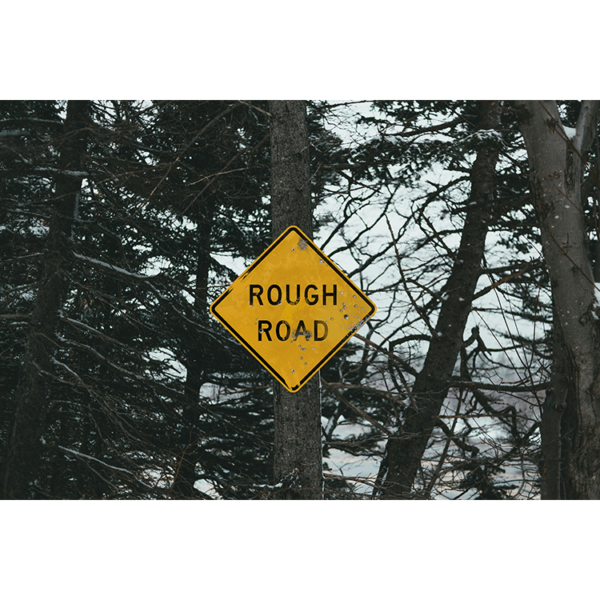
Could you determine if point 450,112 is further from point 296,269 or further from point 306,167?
point 296,269

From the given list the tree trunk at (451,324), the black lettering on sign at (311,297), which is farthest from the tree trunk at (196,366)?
the black lettering on sign at (311,297)

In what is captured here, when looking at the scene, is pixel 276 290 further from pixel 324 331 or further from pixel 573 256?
pixel 573 256

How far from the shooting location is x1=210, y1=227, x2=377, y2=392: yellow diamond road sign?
3316 millimetres

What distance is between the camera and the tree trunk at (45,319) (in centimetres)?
573

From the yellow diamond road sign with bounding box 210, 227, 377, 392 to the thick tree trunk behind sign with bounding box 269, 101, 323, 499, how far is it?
302 mm

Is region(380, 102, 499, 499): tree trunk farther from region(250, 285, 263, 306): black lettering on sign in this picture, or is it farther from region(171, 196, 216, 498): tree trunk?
region(250, 285, 263, 306): black lettering on sign

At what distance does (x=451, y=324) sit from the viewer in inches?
221

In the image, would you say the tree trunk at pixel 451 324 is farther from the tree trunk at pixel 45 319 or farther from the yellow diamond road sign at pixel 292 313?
the tree trunk at pixel 45 319

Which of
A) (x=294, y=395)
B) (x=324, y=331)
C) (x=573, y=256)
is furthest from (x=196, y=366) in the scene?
(x=573, y=256)

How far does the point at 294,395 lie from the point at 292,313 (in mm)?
604

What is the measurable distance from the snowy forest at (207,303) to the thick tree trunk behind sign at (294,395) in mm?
1253

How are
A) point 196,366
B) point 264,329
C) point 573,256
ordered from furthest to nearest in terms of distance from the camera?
point 196,366 → point 573,256 → point 264,329

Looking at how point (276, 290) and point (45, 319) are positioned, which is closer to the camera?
point (276, 290)

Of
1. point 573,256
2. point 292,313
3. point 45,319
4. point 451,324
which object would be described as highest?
point 573,256
